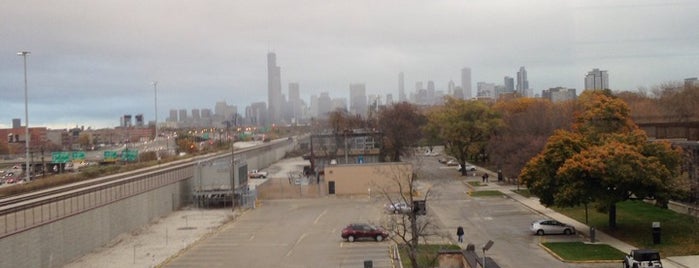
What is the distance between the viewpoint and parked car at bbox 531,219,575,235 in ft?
86.0

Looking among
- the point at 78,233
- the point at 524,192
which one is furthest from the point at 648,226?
the point at 78,233

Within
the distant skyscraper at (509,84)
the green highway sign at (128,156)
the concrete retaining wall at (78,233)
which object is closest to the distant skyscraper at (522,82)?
the distant skyscraper at (509,84)

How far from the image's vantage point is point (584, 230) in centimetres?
2681

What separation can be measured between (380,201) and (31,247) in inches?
903

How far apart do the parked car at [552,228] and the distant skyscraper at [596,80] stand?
11022 millimetres

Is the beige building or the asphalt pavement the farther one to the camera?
the beige building

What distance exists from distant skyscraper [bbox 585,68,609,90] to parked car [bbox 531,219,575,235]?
434 inches

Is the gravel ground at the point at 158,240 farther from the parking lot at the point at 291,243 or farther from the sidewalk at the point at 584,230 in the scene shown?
Result: the sidewalk at the point at 584,230

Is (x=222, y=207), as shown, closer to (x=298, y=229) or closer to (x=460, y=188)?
(x=298, y=229)

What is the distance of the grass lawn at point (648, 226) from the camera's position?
22.3 m

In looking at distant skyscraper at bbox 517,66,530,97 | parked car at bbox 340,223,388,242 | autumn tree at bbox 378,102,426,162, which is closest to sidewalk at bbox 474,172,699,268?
parked car at bbox 340,223,388,242

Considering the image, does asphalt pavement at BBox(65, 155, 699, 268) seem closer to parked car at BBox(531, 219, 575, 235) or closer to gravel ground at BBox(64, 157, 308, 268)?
gravel ground at BBox(64, 157, 308, 268)

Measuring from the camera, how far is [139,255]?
24688 mm

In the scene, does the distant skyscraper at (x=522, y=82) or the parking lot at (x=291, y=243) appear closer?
the parking lot at (x=291, y=243)
